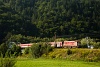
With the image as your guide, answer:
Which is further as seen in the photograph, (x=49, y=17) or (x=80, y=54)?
(x=49, y=17)

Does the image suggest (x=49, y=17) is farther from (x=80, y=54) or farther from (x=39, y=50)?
(x=80, y=54)

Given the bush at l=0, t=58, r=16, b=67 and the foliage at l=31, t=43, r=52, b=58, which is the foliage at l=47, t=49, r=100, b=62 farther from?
the bush at l=0, t=58, r=16, b=67

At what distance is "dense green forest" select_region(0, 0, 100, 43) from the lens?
133 m

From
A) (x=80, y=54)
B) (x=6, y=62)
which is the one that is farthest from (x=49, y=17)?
(x=6, y=62)

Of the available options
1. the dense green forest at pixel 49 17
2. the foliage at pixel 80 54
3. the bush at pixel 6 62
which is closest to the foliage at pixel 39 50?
the foliage at pixel 80 54

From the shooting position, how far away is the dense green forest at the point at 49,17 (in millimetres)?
132625

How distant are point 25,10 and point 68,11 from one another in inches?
1105

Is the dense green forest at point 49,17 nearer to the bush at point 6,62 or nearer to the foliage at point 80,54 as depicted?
the foliage at point 80,54

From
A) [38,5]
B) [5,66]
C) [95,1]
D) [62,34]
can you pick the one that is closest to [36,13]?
[38,5]

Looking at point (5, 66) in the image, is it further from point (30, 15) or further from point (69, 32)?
point (30, 15)

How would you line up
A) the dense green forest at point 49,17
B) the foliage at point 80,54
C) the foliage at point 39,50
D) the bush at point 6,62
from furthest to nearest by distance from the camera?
1. the dense green forest at point 49,17
2. the foliage at point 39,50
3. the foliage at point 80,54
4. the bush at point 6,62

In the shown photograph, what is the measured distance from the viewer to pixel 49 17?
156 m

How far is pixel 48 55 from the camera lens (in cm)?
6338

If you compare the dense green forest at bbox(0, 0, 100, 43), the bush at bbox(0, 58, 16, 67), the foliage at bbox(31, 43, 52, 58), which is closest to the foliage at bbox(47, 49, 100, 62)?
the foliage at bbox(31, 43, 52, 58)
